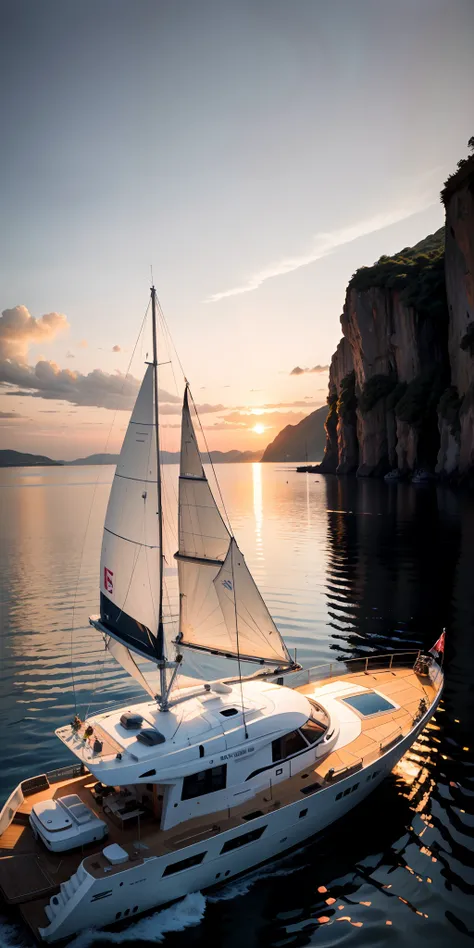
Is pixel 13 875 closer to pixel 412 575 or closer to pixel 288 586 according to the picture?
pixel 288 586

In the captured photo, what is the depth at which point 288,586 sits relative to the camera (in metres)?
36.0

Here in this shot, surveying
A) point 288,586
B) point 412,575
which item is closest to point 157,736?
point 288,586

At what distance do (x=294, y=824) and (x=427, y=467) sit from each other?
9632cm

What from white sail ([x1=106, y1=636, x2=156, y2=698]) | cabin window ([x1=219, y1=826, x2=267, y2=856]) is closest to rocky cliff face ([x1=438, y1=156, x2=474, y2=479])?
white sail ([x1=106, y1=636, x2=156, y2=698])

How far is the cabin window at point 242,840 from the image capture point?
1194 cm

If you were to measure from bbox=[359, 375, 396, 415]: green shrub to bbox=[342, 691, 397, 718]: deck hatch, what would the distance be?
324 ft

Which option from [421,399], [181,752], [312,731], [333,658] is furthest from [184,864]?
[421,399]

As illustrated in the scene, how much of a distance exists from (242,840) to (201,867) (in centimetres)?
97

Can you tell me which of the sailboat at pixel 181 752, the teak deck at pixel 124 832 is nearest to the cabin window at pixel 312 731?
the sailboat at pixel 181 752

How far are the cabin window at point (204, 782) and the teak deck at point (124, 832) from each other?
0.51 meters

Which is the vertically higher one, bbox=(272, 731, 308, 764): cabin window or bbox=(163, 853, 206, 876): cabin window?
bbox=(272, 731, 308, 764): cabin window

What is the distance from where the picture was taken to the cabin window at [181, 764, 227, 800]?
12383 millimetres

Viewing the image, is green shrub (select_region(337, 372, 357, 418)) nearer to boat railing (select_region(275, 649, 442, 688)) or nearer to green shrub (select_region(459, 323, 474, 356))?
green shrub (select_region(459, 323, 474, 356))

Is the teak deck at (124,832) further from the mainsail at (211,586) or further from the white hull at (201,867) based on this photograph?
the mainsail at (211,586)
